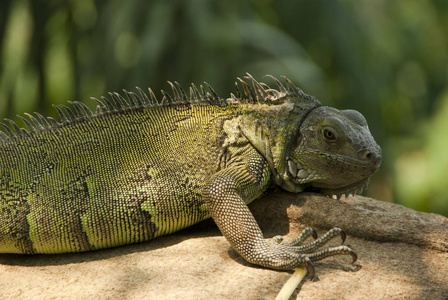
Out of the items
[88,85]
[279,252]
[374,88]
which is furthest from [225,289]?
[88,85]

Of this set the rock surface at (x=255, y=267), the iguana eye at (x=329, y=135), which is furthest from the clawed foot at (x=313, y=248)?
the iguana eye at (x=329, y=135)

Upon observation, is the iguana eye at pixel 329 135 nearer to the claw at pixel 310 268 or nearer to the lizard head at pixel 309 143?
the lizard head at pixel 309 143

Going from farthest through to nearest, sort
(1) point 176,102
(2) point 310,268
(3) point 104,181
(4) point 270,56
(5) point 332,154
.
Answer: (4) point 270,56, (1) point 176,102, (3) point 104,181, (5) point 332,154, (2) point 310,268

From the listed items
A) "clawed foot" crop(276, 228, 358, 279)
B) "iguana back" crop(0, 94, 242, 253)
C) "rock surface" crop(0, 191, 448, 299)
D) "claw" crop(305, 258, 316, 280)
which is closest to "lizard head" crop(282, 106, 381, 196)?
"rock surface" crop(0, 191, 448, 299)

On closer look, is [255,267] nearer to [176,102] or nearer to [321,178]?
[321,178]

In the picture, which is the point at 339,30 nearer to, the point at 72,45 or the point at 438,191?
the point at 438,191

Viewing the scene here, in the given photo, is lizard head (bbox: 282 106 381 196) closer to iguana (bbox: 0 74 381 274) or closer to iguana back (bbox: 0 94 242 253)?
iguana (bbox: 0 74 381 274)

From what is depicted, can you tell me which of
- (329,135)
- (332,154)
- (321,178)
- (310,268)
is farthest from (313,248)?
(329,135)
